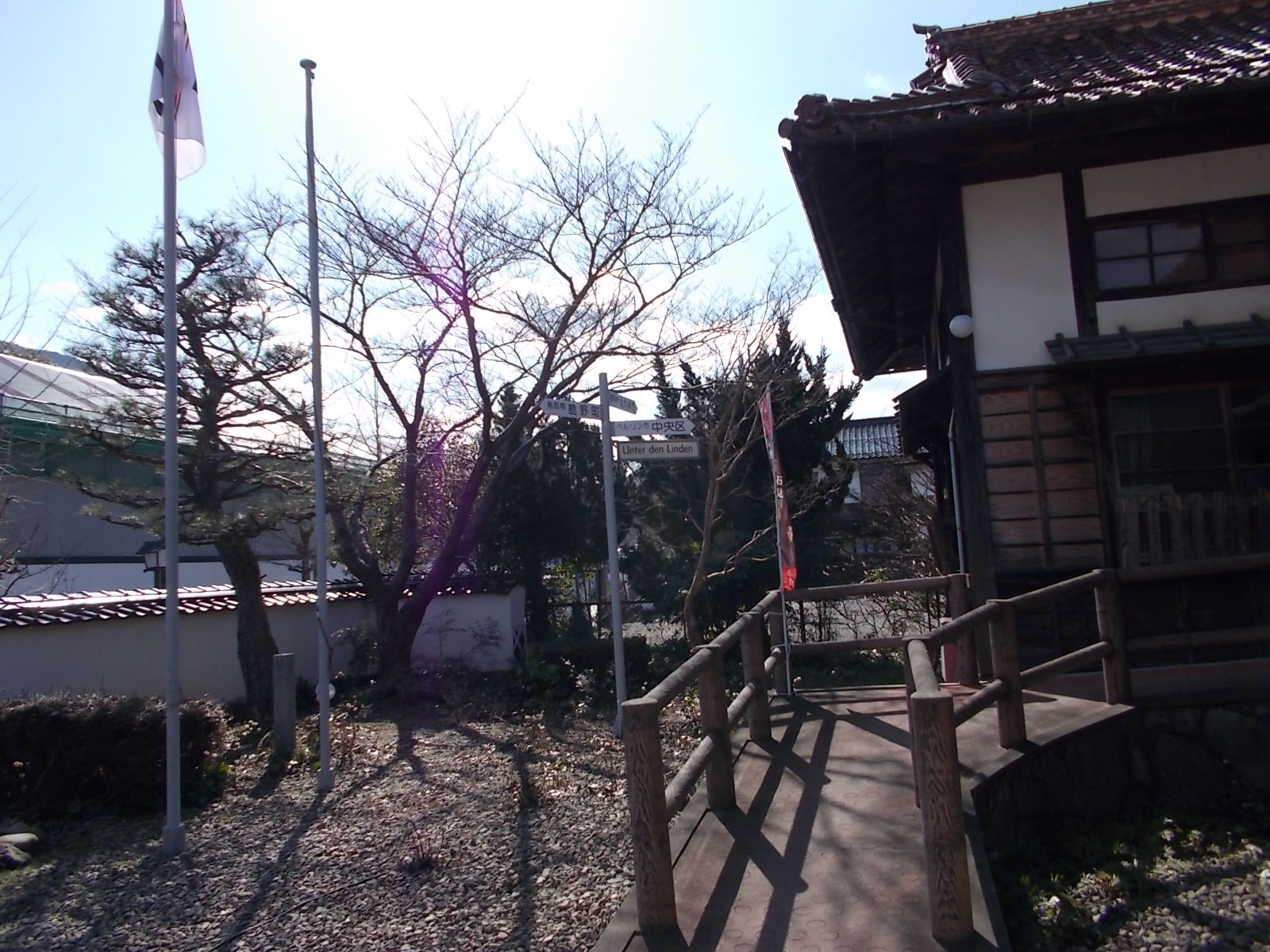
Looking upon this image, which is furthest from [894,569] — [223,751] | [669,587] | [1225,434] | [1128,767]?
[223,751]

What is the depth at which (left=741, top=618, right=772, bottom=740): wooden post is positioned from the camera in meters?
5.98

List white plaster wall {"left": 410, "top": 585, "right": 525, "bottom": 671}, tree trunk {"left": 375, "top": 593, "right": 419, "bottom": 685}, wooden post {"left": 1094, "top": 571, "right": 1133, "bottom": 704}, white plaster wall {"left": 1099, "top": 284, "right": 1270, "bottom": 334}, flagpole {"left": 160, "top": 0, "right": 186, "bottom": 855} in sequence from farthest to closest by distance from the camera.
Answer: white plaster wall {"left": 410, "top": 585, "right": 525, "bottom": 671} → tree trunk {"left": 375, "top": 593, "right": 419, "bottom": 685} → white plaster wall {"left": 1099, "top": 284, "right": 1270, "bottom": 334} → flagpole {"left": 160, "top": 0, "right": 186, "bottom": 855} → wooden post {"left": 1094, "top": 571, "right": 1133, "bottom": 704}

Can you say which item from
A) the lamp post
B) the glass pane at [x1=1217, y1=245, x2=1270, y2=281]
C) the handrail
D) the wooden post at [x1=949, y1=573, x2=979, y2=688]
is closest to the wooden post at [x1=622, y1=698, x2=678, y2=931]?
the handrail

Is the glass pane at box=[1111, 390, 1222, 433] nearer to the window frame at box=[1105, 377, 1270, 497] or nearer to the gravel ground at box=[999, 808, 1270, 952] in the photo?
the window frame at box=[1105, 377, 1270, 497]

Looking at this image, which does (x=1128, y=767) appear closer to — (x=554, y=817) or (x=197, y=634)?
(x=554, y=817)

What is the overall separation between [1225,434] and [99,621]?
1205 centimetres

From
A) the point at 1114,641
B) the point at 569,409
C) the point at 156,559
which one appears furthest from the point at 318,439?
the point at 156,559

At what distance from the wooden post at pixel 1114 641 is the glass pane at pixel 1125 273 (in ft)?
9.35

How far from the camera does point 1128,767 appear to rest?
621 centimetres

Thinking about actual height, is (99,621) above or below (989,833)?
above

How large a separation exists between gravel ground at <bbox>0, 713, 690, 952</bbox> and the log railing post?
0.67 metres

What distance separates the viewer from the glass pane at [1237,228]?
773cm

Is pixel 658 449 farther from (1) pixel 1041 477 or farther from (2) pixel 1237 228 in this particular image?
(2) pixel 1237 228

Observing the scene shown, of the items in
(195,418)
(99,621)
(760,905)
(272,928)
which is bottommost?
(272,928)
